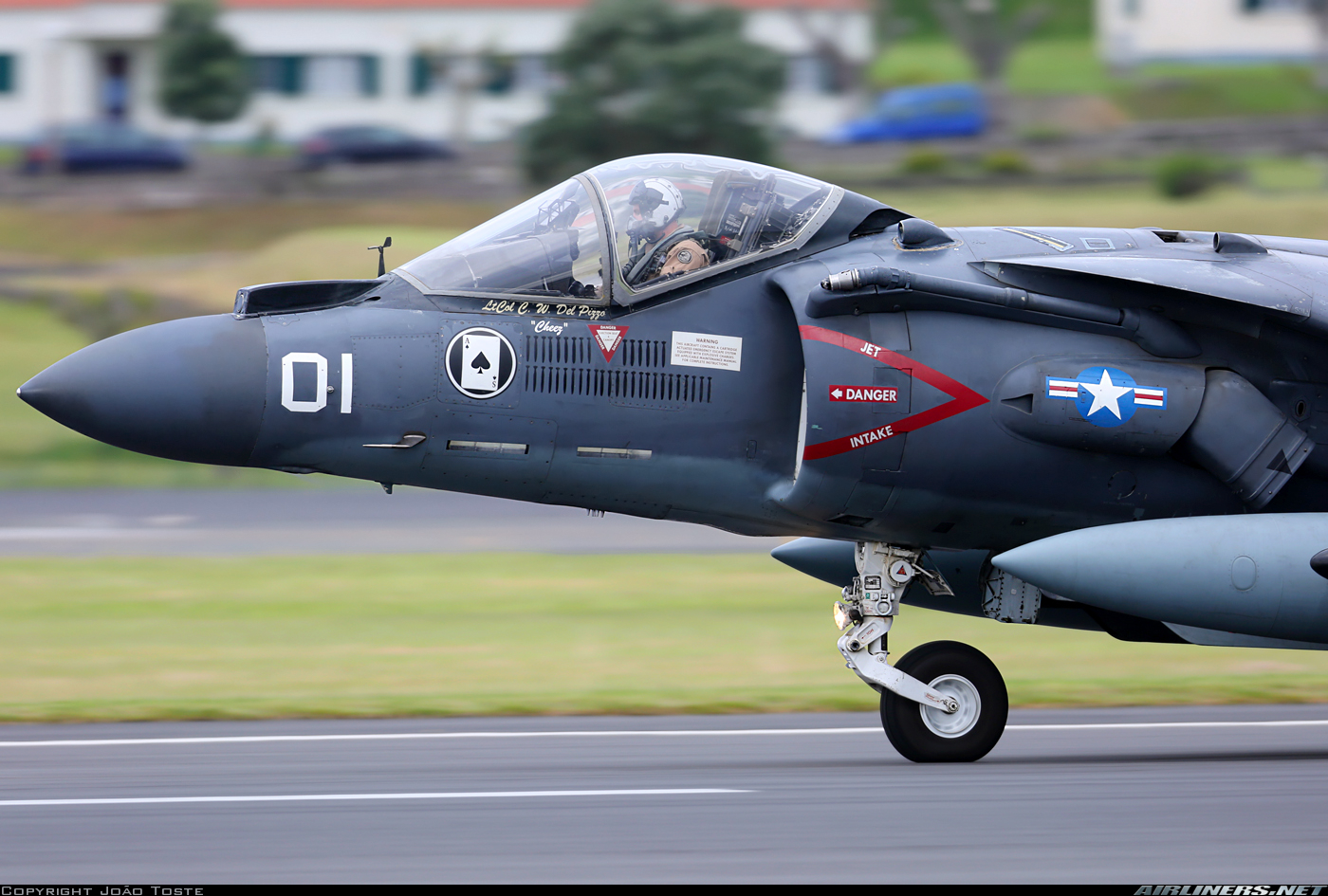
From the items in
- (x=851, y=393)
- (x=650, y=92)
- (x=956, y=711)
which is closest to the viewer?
(x=851, y=393)

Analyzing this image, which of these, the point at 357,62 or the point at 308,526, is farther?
the point at 357,62

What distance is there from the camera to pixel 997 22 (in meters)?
78.9

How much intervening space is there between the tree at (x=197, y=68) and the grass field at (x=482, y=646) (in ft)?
115

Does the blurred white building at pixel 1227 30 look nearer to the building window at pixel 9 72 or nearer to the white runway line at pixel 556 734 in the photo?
the building window at pixel 9 72

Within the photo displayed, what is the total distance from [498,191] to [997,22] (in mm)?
41143

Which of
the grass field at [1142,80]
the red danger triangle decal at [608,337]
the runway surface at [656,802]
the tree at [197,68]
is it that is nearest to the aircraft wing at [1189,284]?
the red danger triangle decal at [608,337]

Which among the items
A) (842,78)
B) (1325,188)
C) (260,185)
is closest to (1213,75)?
(842,78)

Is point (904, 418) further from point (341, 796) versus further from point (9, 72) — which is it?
point (9, 72)

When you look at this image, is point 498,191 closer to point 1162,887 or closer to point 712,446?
point 712,446

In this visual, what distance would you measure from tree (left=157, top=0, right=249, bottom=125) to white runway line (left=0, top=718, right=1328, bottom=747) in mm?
44983

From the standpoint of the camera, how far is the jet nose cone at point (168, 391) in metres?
7.53

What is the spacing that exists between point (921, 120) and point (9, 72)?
30.0 metres

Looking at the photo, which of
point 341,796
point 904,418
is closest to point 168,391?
point 341,796

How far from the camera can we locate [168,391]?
7.57 m
